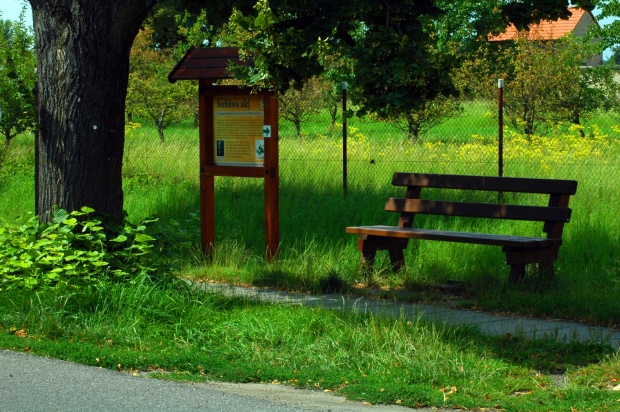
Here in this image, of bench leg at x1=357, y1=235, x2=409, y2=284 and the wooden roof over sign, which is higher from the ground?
the wooden roof over sign

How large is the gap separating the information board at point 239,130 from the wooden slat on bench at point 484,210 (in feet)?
5.50

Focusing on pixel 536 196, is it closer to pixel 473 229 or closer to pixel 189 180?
pixel 473 229

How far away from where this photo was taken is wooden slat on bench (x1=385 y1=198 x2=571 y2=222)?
328 inches

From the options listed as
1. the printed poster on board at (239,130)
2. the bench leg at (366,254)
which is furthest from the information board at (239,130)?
the bench leg at (366,254)

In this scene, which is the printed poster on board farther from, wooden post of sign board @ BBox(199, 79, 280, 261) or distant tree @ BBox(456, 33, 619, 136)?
distant tree @ BBox(456, 33, 619, 136)

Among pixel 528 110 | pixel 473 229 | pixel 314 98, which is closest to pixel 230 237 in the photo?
pixel 473 229

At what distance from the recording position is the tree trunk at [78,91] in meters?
7.92

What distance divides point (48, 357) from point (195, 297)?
1714mm

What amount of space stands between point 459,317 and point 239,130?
3867 millimetres

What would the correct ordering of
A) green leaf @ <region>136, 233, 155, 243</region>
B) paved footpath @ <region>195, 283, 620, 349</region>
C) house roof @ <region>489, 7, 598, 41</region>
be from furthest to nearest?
1. house roof @ <region>489, 7, 598, 41</region>
2. green leaf @ <region>136, 233, 155, 243</region>
3. paved footpath @ <region>195, 283, 620, 349</region>

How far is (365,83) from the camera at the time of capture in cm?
739

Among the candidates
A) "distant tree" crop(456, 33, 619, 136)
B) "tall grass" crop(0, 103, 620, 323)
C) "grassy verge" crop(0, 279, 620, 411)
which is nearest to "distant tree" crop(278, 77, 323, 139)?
"distant tree" crop(456, 33, 619, 136)

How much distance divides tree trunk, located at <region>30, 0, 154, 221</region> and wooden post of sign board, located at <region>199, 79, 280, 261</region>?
2093 mm

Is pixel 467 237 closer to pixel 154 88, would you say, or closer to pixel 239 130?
A: pixel 239 130
